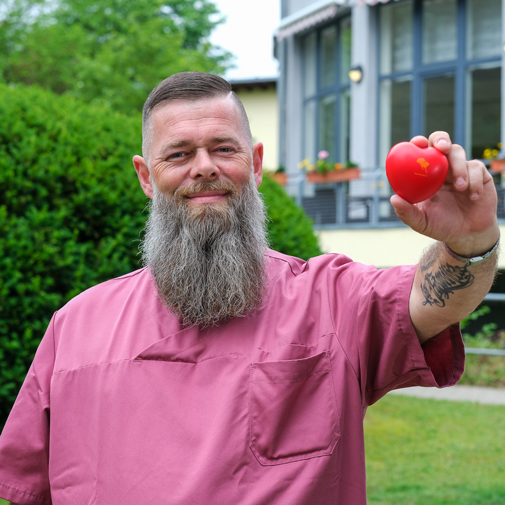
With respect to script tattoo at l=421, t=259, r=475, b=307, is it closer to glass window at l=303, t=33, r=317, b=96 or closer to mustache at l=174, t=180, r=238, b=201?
mustache at l=174, t=180, r=238, b=201

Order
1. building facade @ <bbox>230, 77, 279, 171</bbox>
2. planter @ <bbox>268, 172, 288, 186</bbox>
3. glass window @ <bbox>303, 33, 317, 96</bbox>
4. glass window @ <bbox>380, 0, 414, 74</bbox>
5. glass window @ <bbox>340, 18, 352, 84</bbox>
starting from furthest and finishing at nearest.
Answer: building facade @ <bbox>230, 77, 279, 171</bbox> < glass window @ <bbox>303, 33, 317, 96</bbox> < glass window @ <bbox>340, 18, 352, 84</bbox> < planter @ <bbox>268, 172, 288, 186</bbox> < glass window @ <bbox>380, 0, 414, 74</bbox>

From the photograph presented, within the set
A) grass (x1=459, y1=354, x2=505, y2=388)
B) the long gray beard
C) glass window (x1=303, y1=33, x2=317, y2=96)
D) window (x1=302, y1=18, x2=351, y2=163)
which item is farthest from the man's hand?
A: glass window (x1=303, y1=33, x2=317, y2=96)

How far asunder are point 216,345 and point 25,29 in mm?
24707

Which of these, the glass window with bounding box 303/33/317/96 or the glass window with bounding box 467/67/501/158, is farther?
the glass window with bounding box 303/33/317/96

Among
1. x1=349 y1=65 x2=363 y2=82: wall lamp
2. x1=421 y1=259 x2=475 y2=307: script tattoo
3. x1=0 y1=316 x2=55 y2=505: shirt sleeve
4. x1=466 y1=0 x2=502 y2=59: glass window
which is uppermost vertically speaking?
x1=466 y1=0 x2=502 y2=59: glass window

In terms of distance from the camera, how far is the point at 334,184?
527 inches

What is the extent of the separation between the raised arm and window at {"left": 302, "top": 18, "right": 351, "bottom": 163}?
494 inches

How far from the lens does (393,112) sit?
44.4ft

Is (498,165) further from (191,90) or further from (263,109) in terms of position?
(263,109)

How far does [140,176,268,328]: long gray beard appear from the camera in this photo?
7.28 ft

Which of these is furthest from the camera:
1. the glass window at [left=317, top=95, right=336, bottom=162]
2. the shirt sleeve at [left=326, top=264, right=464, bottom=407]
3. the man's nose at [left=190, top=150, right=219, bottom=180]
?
the glass window at [left=317, top=95, right=336, bottom=162]

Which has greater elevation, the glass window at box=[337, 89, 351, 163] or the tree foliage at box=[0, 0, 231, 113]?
the tree foliage at box=[0, 0, 231, 113]

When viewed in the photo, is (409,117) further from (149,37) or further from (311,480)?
(311,480)

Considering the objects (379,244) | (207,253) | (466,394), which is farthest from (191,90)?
(379,244)
